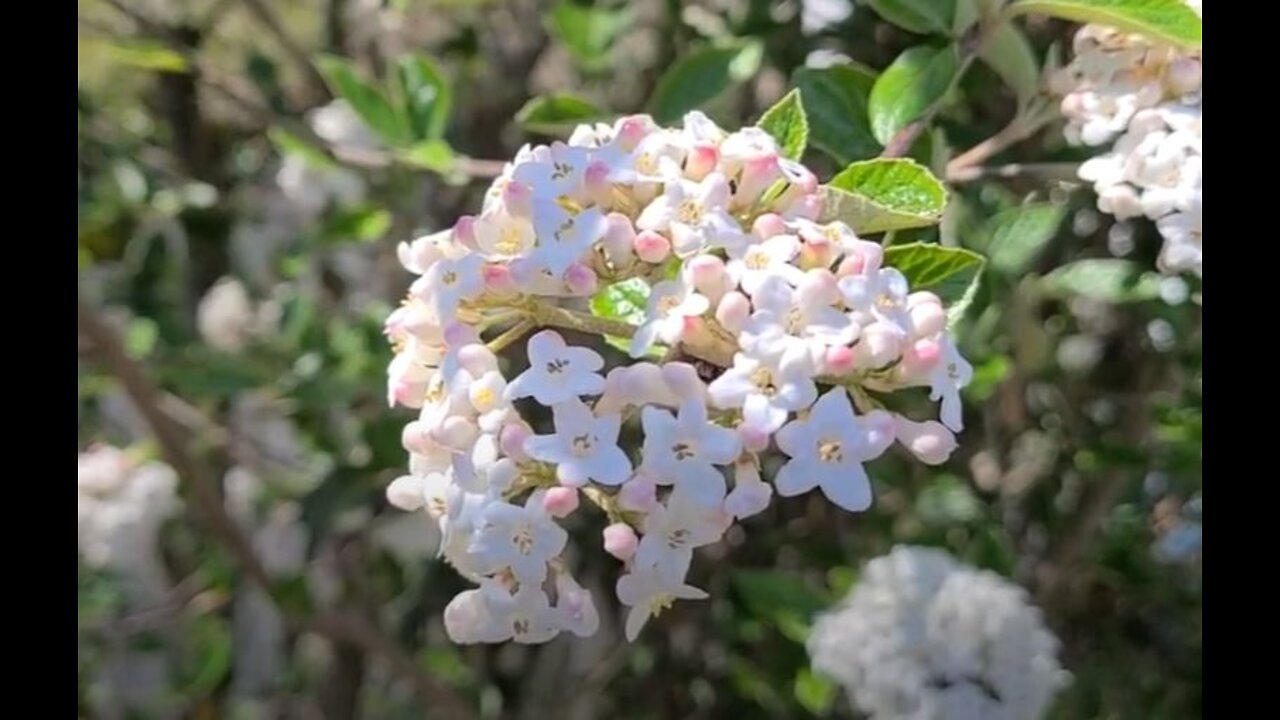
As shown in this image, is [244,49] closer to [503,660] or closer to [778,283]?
[503,660]

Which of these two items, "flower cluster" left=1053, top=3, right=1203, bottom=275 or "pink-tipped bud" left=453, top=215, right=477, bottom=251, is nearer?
"pink-tipped bud" left=453, top=215, right=477, bottom=251

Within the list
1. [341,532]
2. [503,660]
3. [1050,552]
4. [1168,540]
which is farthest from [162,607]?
[1168,540]

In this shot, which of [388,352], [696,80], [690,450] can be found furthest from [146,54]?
[690,450]

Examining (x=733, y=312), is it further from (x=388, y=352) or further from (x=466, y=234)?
(x=388, y=352)

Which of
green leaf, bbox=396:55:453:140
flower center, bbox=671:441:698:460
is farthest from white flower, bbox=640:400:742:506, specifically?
green leaf, bbox=396:55:453:140

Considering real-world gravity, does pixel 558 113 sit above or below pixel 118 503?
above

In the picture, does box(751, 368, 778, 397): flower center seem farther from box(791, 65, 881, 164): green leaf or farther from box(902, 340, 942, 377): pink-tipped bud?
box(791, 65, 881, 164): green leaf
